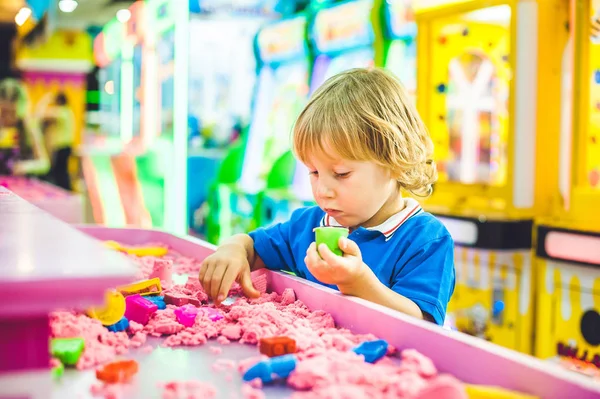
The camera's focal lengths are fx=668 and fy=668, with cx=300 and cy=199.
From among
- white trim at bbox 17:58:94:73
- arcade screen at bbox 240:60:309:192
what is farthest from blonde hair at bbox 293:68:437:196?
white trim at bbox 17:58:94:73

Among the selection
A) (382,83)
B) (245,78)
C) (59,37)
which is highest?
(59,37)

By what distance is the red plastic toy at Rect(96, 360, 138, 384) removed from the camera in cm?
83

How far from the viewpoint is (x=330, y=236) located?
43.2 inches

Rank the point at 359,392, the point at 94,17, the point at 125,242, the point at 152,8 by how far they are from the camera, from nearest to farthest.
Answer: the point at 359,392 < the point at 125,242 < the point at 152,8 < the point at 94,17

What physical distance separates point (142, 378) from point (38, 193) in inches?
152

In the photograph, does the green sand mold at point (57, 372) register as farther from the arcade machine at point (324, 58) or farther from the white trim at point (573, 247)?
the arcade machine at point (324, 58)

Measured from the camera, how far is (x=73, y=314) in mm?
1116

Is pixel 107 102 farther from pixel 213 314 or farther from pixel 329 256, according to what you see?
pixel 329 256

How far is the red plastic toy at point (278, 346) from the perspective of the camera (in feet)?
3.11

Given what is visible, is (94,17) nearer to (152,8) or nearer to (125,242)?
(152,8)

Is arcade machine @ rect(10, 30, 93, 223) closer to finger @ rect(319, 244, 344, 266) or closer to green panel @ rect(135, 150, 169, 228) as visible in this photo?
A: green panel @ rect(135, 150, 169, 228)

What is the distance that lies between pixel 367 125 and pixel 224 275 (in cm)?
44

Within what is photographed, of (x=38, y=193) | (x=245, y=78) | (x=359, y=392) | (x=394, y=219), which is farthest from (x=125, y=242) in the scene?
(x=245, y=78)

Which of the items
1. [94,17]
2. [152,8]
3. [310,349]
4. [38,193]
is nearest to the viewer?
[310,349]
